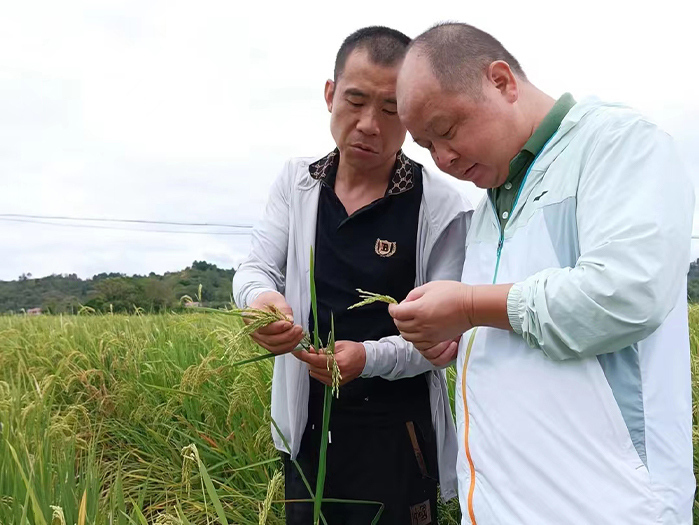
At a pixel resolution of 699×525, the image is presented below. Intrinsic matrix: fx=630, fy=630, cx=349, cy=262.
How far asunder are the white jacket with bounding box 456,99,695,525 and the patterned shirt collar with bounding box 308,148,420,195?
0.67 m

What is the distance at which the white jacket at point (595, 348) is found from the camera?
976 millimetres

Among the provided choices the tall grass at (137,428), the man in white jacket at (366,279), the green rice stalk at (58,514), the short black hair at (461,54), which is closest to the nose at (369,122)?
the man in white jacket at (366,279)

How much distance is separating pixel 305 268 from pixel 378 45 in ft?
2.11

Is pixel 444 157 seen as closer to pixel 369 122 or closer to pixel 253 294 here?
pixel 369 122

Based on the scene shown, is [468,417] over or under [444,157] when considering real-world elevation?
under

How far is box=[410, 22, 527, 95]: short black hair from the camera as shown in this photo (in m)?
1.22

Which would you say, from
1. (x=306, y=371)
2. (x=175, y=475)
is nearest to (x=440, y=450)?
(x=306, y=371)

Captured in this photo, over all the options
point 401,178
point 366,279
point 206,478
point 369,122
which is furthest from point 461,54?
point 206,478

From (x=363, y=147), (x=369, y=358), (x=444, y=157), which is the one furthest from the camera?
(x=363, y=147)

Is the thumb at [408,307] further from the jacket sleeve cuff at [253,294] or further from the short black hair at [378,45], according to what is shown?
the short black hair at [378,45]

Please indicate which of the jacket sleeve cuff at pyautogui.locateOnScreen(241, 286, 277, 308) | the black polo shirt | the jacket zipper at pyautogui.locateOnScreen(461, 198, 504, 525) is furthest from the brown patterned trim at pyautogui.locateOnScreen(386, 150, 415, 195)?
the jacket zipper at pyautogui.locateOnScreen(461, 198, 504, 525)

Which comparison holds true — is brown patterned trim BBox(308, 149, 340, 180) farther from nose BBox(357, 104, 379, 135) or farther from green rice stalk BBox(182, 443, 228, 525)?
green rice stalk BBox(182, 443, 228, 525)

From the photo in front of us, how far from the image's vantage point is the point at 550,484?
104 centimetres

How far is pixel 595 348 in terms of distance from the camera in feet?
3.30
